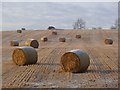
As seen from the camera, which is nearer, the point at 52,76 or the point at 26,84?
the point at 26,84

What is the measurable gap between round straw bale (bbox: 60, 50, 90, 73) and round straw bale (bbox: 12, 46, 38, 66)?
3.34 metres

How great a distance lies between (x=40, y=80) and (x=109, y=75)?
9.96ft

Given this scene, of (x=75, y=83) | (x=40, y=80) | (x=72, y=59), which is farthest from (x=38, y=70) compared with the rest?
(x=75, y=83)

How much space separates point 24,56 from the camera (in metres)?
18.3

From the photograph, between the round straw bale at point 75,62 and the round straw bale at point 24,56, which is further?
the round straw bale at point 24,56

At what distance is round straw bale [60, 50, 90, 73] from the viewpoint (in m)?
15.1

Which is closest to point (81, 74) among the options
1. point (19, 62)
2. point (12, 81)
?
point (12, 81)

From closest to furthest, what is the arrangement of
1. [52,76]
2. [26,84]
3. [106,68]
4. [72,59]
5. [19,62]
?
[26,84] < [52,76] < [72,59] < [106,68] < [19,62]

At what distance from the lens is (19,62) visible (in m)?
18.6

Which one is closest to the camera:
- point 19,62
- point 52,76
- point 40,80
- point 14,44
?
point 40,80

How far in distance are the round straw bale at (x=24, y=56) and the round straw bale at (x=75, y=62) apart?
3343 millimetres

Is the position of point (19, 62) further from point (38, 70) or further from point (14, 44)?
point (14, 44)

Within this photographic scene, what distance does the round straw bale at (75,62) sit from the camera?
15117mm

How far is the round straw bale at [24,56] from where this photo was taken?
60.3ft
